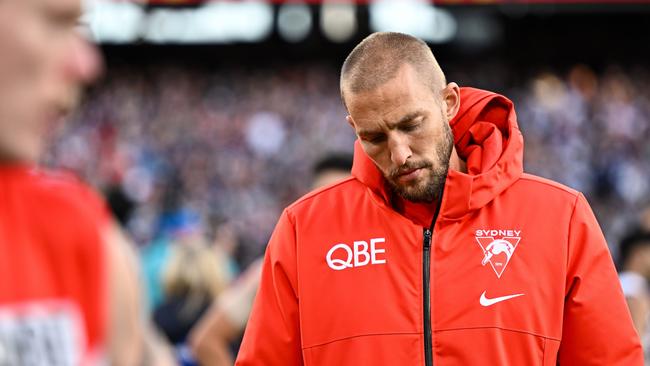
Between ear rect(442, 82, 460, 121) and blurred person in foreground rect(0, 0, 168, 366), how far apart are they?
5.06ft

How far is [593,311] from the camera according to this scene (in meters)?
2.66

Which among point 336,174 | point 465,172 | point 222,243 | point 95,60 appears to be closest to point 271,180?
point 222,243

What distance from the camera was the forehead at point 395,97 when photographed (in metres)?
2.81

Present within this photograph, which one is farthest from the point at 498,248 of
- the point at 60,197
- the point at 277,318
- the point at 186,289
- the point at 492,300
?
the point at 186,289

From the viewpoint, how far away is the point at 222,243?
930 centimetres

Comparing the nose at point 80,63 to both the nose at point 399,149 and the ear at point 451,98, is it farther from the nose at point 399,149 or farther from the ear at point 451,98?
the ear at point 451,98

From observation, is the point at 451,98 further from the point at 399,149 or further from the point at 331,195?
the point at 331,195

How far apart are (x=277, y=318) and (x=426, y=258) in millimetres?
420

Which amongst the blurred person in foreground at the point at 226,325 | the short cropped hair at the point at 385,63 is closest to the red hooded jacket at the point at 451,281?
the short cropped hair at the point at 385,63

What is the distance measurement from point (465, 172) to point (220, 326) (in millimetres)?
2069

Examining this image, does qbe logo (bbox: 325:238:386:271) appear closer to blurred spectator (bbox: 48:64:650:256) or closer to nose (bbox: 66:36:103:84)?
nose (bbox: 66:36:103:84)

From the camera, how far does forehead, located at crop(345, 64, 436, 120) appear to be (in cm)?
281

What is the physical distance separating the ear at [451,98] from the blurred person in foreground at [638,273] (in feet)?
8.23

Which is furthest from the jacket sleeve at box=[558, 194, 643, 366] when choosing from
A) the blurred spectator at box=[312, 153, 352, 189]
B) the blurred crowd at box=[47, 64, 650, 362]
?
the blurred crowd at box=[47, 64, 650, 362]
